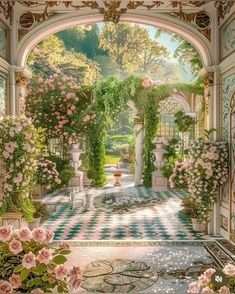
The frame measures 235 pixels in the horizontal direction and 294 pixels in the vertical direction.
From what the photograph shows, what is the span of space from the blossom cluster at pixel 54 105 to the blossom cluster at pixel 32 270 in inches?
371

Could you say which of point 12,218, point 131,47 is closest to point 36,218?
point 12,218

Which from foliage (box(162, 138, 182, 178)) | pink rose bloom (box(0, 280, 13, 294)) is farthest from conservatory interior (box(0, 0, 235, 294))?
foliage (box(162, 138, 182, 178))

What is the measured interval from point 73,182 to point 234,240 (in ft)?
25.2

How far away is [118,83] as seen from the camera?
1321 cm

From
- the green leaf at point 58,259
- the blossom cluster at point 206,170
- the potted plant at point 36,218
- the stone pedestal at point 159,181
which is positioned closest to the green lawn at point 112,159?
the stone pedestal at point 159,181

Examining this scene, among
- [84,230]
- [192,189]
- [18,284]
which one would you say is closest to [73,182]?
[84,230]

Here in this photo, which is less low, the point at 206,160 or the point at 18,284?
the point at 206,160

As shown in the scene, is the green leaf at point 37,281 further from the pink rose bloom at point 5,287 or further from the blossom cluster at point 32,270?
the pink rose bloom at point 5,287

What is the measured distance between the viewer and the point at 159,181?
13.4 metres

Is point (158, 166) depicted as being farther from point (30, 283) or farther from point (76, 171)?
point (30, 283)

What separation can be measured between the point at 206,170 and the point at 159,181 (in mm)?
6711

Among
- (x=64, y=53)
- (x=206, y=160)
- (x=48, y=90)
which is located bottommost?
(x=206, y=160)

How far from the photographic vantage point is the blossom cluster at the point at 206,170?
6.64 m

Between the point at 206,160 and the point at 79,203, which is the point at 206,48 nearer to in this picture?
the point at 206,160
